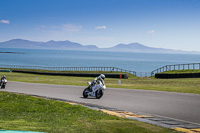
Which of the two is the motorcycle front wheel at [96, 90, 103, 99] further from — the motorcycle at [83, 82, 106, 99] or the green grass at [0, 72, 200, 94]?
the green grass at [0, 72, 200, 94]

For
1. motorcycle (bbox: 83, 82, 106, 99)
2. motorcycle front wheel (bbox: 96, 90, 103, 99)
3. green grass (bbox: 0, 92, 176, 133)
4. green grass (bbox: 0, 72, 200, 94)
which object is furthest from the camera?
green grass (bbox: 0, 72, 200, 94)

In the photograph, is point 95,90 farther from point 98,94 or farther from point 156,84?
point 156,84

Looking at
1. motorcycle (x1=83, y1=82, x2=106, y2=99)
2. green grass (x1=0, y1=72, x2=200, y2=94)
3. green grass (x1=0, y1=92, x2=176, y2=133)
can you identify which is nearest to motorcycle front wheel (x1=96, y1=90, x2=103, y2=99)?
motorcycle (x1=83, y1=82, x2=106, y2=99)

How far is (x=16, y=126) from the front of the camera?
810cm

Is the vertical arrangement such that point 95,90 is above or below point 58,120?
above

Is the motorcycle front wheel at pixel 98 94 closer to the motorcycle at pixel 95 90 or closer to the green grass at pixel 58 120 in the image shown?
the motorcycle at pixel 95 90

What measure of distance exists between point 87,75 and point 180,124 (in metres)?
40.1

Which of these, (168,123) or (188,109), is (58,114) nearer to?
(168,123)

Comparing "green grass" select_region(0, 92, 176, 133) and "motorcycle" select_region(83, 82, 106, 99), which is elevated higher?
"motorcycle" select_region(83, 82, 106, 99)

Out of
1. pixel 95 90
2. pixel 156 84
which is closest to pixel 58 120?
pixel 95 90

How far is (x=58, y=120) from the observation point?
9570mm

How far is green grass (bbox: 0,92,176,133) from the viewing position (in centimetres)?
811

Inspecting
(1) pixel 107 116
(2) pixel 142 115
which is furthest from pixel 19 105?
(2) pixel 142 115

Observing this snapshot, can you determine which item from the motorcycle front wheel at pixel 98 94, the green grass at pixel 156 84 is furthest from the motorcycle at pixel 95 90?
the green grass at pixel 156 84
